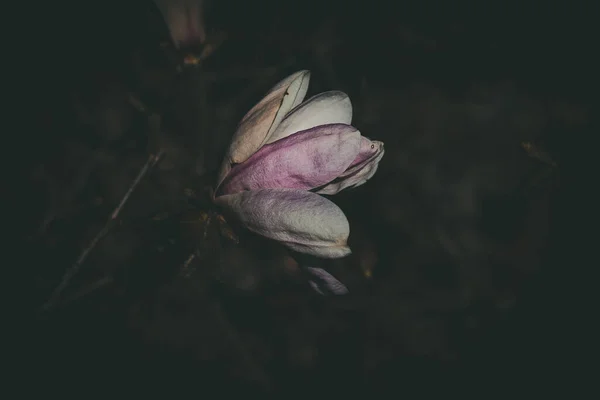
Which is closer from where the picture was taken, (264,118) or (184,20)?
(264,118)

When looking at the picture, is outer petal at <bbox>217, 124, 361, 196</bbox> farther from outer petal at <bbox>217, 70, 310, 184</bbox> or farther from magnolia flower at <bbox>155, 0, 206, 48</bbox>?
magnolia flower at <bbox>155, 0, 206, 48</bbox>

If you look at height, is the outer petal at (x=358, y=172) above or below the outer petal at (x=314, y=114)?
below

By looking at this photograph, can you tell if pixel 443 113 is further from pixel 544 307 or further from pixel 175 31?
pixel 175 31

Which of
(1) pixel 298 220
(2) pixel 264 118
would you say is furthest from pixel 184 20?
(1) pixel 298 220

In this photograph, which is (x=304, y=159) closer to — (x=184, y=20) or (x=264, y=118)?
(x=264, y=118)

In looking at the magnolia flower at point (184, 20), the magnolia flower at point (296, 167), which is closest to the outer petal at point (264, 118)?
the magnolia flower at point (296, 167)

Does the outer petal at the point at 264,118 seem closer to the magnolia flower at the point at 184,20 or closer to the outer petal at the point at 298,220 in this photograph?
the outer petal at the point at 298,220
